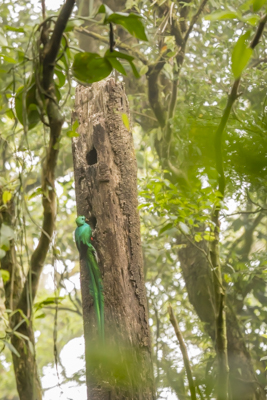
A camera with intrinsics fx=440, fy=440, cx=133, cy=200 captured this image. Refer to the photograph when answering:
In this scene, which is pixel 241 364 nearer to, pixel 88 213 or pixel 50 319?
pixel 88 213

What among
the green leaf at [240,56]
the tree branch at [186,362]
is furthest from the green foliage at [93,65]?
the tree branch at [186,362]

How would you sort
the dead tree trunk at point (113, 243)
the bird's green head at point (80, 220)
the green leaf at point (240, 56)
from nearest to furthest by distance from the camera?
the green leaf at point (240, 56), the dead tree trunk at point (113, 243), the bird's green head at point (80, 220)

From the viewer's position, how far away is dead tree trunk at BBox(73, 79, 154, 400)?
1.29m

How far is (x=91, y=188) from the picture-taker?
1.48m

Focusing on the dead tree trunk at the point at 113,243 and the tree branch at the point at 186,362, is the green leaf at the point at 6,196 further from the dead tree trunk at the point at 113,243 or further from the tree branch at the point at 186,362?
the tree branch at the point at 186,362

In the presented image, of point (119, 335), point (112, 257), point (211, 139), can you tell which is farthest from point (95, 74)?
point (119, 335)

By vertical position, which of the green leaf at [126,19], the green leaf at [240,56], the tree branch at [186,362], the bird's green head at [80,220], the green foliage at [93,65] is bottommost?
the tree branch at [186,362]

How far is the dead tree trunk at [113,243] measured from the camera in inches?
50.6

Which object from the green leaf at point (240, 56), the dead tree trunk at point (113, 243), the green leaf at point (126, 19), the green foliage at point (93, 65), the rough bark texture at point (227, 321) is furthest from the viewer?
the rough bark texture at point (227, 321)

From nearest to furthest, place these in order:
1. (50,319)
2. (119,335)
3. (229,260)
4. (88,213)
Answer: (119,335)
(88,213)
(229,260)
(50,319)

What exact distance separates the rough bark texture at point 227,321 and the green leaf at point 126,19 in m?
2.18

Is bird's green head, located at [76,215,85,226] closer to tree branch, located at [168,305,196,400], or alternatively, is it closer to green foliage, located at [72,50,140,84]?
tree branch, located at [168,305,196,400]

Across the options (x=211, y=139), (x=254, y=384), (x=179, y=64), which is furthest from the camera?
(x=179, y=64)

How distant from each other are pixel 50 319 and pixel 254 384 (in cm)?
422
